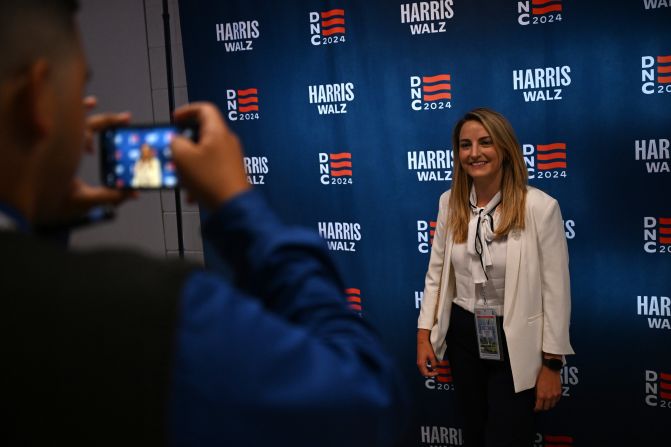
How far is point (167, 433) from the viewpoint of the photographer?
0.50 metres

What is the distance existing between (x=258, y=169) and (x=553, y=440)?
2.09m

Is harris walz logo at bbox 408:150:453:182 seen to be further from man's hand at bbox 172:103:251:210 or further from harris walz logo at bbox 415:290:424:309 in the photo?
man's hand at bbox 172:103:251:210

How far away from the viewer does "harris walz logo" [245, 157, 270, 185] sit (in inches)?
137

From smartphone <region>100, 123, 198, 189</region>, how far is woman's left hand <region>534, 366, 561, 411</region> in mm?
1892

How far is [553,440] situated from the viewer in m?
3.07

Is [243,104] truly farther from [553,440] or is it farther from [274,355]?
[274,355]

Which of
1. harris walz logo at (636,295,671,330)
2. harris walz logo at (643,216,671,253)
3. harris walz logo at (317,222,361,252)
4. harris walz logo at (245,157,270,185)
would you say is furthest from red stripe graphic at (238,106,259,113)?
harris walz logo at (636,295,671,330)

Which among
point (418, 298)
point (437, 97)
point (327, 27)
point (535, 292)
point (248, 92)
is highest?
point (327, 27)

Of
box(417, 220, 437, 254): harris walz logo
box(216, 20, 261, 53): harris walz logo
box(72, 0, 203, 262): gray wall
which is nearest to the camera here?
box(417, 220, 437, 254): harris walz logo

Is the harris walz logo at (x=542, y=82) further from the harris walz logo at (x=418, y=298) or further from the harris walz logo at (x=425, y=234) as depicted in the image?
the harris walz logo at (x=418, y=298)

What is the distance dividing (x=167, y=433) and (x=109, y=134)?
0.62 metres


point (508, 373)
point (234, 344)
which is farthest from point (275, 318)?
point (508, 373)

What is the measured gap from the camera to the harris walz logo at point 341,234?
331 centimetres

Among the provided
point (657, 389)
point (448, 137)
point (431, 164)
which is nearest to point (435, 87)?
point (448, 137)
